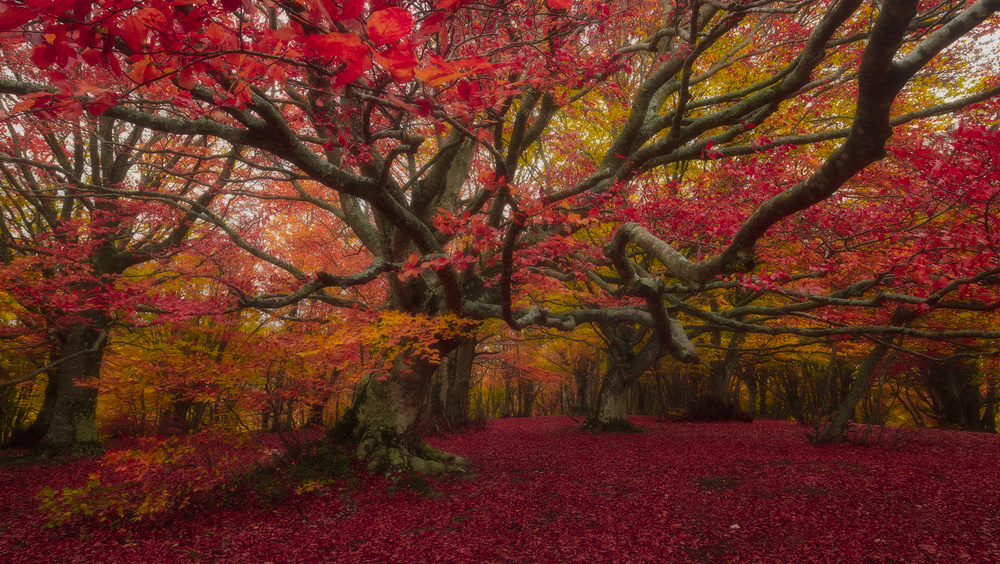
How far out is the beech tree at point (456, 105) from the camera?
1758mm

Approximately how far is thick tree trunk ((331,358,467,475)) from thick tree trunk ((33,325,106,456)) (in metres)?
6.80

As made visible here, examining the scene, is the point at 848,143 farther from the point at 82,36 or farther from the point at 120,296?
the point at 120,296

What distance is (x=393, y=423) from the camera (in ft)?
25.2

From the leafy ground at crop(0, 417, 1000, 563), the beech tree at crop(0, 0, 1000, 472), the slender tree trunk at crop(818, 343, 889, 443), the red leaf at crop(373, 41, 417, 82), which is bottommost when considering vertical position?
the leafy ground at crop(0, 417, 1000, 563)

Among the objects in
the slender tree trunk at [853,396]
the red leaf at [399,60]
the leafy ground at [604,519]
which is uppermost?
the red leaf at [399,60]

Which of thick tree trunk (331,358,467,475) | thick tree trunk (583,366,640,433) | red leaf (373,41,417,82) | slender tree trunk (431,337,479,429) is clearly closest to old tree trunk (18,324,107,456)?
thick tree trunk (331,358,467,475)

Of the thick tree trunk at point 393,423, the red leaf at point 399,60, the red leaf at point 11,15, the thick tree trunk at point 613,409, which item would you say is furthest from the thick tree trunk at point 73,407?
the thick tree trunk at point 613,409

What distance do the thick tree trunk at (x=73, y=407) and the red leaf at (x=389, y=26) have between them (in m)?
12.1

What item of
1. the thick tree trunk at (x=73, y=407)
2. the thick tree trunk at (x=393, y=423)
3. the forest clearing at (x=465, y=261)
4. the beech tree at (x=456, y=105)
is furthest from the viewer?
the thick tree trunk at (x=73, y=407)

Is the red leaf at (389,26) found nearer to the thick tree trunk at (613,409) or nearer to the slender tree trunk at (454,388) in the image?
the slender tree trunk at (454,388)

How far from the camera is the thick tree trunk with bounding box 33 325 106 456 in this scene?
9.73 metres

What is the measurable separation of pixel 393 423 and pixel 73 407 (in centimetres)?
853

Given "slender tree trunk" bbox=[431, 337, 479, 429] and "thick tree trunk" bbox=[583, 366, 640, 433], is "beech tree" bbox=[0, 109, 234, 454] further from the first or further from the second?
"thick tree trunk" bbox=[583, 366, 640, 433]

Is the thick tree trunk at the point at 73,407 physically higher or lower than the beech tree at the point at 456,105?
lower
